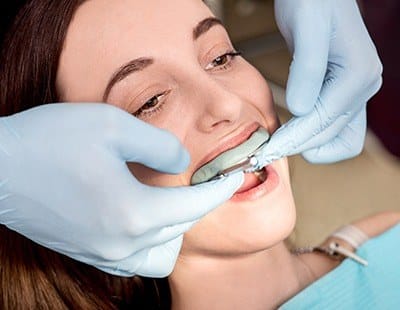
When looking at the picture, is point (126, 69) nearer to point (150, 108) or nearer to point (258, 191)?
point (150, 108)

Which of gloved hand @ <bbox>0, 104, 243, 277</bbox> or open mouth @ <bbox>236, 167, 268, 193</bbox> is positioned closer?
gloved hand @ <bbox>0, 104, 243, 277</bbox>

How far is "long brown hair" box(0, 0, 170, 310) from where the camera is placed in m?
1.08

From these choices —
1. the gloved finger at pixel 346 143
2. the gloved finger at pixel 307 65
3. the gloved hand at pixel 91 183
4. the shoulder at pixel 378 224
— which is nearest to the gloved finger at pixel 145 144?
Answer: the gloved hand at pixel 91 183

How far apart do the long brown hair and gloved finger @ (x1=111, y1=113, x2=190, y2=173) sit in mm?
200

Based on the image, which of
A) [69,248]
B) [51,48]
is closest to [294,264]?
[69,248]

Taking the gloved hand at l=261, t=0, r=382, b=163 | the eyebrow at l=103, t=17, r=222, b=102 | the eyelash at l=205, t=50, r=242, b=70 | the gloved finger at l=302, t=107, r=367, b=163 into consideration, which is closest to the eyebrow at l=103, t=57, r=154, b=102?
Result: the eyebrow at l=103, t=17, r=222, b=102

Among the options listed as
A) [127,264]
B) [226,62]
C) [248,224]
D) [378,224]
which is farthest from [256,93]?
[378,224]

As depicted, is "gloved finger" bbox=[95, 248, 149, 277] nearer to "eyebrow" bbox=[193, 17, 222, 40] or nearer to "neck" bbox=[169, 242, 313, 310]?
"neck" bbox=[169, 242, 313, 310]

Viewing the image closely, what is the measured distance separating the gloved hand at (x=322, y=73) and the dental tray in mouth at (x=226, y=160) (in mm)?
23

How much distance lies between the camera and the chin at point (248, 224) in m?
1.10

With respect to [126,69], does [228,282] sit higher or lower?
lower

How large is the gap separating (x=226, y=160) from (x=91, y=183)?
210 millimetres

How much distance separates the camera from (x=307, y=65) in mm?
1120

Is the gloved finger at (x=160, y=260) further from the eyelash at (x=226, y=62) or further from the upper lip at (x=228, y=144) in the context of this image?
the eyelash at (x=226, y=62)
